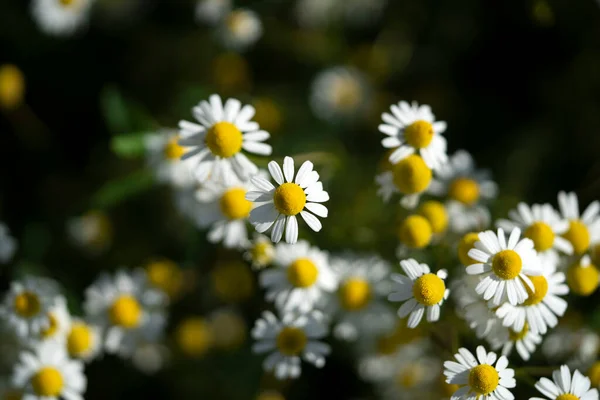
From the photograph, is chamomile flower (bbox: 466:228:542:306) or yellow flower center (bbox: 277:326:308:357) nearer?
chamomile flower (bbox: 466:228:542:306)

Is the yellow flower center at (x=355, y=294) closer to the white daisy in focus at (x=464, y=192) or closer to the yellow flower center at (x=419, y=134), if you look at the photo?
the white daisy in focus at (x=464, y=192)

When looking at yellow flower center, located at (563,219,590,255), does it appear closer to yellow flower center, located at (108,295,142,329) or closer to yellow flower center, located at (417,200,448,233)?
yellow flower center, located at (417,200,448,233)

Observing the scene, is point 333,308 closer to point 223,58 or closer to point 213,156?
point 213,156

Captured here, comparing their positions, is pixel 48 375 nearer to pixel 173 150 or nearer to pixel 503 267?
pixel 173 150

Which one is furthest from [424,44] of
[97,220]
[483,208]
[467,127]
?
[97,220]

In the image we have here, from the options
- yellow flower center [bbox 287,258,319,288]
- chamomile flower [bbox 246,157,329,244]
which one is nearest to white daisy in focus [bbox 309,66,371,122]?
yellow flower center [bbox 287,258,319,288]

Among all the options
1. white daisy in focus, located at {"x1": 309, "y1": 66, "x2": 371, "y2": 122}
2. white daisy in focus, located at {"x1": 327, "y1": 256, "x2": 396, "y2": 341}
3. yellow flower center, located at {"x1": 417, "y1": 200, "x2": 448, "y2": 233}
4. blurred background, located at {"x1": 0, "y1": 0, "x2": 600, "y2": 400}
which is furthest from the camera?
white daisy in focus, located at {"x1": 309, "y1": 66, "x2": 371, "y2": 122}
